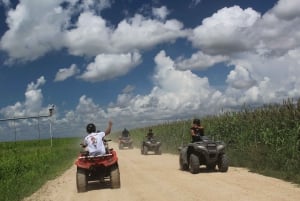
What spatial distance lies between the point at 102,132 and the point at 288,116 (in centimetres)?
787

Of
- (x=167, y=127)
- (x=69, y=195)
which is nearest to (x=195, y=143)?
(x=69, y=195)

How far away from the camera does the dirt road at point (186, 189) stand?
40.5 ft

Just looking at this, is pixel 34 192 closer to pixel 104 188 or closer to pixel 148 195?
pixel 104 188

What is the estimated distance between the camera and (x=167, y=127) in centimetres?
4416

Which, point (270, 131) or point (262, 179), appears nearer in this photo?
point (262, 179)

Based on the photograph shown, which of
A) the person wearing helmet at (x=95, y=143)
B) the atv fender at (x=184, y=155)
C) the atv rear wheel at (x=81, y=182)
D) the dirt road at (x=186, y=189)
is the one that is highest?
the person wearing helmet at (x=95, y=143)

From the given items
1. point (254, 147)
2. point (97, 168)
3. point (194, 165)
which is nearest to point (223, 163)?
point (194, 165)

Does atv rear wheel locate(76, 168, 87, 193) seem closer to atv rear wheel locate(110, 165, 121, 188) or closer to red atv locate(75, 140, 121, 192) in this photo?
red atv locate(75, 140, 121, 192)

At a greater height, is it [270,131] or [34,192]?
[270,131]

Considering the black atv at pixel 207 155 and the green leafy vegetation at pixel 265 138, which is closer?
the green leafy vegetation at pixel 265 138

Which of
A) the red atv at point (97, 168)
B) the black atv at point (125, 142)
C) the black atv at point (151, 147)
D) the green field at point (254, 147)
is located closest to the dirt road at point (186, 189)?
the red atv at point (97, 168)

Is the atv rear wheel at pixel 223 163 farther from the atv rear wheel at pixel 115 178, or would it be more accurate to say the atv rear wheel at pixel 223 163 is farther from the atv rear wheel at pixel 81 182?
the atv rear wheel at pixel 81 182

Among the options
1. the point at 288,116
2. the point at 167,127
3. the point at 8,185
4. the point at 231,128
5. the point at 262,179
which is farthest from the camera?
the point at 167,127

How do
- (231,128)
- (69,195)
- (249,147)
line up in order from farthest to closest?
(231,128) → (249,147) → (69,195)
